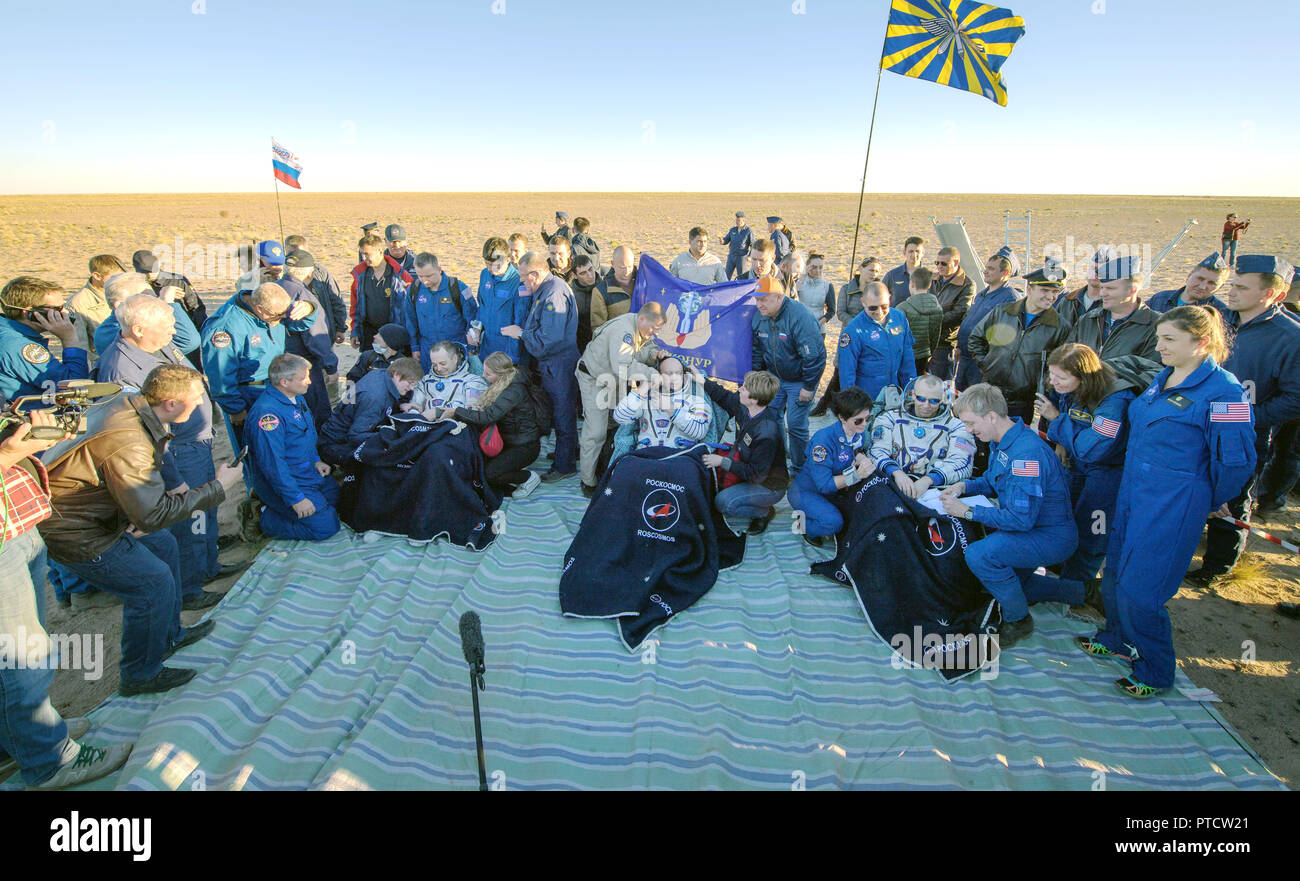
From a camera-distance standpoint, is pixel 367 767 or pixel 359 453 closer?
pixel 367 767

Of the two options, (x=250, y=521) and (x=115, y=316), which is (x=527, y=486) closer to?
(x=250, y=521)

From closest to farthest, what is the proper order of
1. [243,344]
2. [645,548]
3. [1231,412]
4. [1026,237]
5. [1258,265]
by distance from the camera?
[1231,412], [1258,265], [645,548], [243,344], [1026,237]

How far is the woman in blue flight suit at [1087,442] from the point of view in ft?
14.2

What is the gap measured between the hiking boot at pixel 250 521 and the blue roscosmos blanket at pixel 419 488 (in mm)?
707

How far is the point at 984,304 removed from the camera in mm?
6926

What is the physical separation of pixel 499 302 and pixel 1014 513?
5670 mm

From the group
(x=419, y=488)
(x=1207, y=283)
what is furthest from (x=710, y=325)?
(x=1207, y=283)

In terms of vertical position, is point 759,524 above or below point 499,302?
below

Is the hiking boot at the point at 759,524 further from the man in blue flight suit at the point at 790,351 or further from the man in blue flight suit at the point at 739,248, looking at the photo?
the man in blue flight suit at the point at 739,248

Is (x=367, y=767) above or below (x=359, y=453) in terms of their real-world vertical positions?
below
